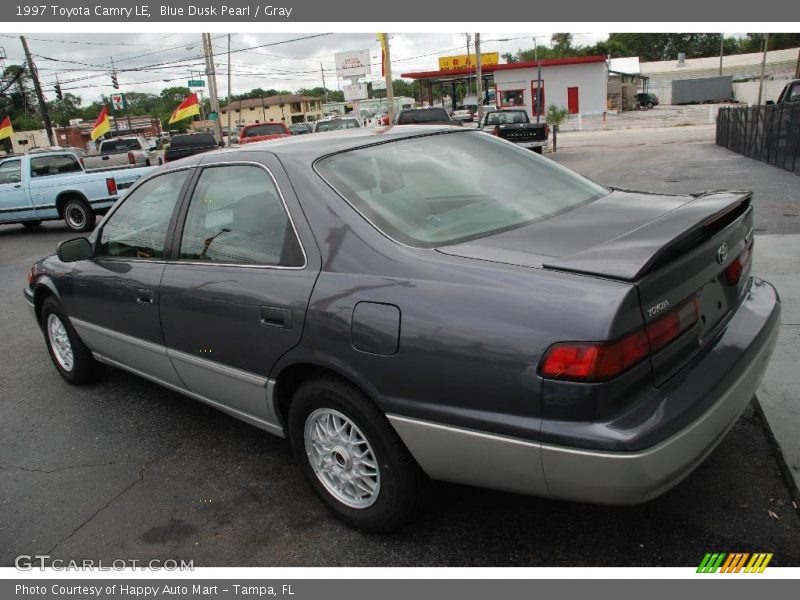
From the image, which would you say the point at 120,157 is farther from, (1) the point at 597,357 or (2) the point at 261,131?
(1) the point at 597,357

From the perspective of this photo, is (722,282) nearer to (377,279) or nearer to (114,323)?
(377,279)

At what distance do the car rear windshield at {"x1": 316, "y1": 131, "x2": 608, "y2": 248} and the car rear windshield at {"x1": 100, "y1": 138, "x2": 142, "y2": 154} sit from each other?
→ 24.3m

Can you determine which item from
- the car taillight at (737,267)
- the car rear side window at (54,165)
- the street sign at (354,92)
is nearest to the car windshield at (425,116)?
the car rear side window at (54,165)

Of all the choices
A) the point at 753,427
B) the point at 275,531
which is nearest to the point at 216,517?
the point at 275,531

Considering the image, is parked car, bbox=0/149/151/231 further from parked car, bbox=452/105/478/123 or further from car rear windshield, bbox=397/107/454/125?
parked car, bbox=452/105/478/123

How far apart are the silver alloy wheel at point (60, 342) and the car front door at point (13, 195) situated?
33.8ft

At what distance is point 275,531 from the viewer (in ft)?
9.84

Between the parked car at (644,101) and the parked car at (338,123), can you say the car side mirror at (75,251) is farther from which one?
the parked car at (644,101)

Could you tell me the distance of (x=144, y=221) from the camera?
399 centimetres

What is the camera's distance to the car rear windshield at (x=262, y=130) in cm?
2436

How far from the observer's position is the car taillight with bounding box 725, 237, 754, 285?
278 cm

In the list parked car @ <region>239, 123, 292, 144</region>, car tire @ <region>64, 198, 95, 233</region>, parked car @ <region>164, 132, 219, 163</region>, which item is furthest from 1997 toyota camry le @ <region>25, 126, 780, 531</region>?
parked car @ <region>239, 123, 292, 144</region>

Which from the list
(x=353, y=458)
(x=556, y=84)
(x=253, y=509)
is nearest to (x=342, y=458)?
(x=353, y=458)

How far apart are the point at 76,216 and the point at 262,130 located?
11813 mm
